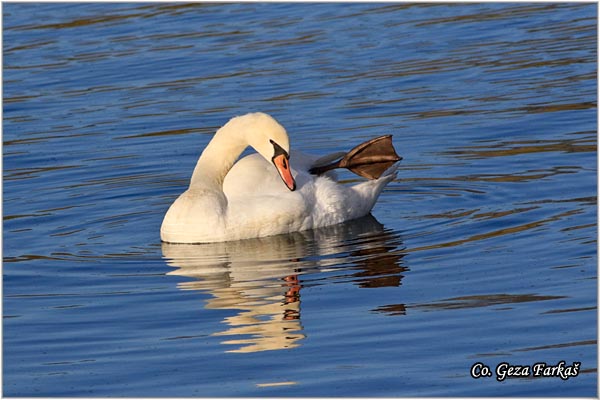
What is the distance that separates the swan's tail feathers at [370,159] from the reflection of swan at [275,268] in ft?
1.33

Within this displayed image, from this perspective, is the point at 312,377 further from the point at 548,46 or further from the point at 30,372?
the point at 548,46

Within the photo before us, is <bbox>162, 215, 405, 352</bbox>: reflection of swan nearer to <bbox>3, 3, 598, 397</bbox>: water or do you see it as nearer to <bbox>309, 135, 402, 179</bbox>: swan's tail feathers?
<bbox>3, 3, 598, 397</bbox>: water

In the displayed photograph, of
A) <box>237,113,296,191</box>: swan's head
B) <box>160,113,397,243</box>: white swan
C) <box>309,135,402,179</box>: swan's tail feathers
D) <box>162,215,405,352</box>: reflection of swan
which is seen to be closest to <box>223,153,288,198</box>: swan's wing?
<box>160,113,397,243</box>: white swan

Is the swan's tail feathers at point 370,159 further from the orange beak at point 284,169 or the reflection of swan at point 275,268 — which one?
the orange beak at point 284,169

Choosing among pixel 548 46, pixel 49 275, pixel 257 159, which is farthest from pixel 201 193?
pixel 548 46

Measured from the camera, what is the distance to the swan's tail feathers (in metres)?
11.7

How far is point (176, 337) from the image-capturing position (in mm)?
8273

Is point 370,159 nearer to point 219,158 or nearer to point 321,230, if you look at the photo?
point 321,230

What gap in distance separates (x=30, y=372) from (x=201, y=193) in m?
3.47

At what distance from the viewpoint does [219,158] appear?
1135 cm

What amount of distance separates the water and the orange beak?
456 mm

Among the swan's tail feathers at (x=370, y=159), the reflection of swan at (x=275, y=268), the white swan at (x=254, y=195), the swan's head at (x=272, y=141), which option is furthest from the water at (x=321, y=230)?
the swan's head at (x=272, y=141)

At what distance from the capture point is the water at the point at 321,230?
770cm

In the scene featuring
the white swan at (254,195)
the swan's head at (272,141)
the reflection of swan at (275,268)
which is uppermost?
the swan's head at (272,141)
